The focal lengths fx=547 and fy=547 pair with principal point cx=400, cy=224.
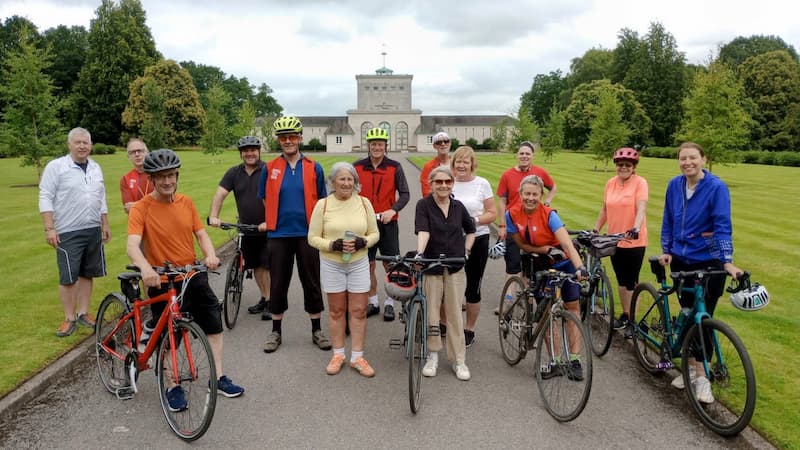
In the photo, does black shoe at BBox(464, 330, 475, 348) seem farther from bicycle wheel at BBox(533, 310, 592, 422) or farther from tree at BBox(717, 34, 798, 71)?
tree at BBox(717, 34, 798, 71)

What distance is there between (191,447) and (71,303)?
340 cm

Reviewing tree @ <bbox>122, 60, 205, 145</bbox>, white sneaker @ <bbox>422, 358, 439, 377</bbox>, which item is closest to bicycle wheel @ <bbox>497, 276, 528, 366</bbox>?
white sneaker @ <bbox>422, 358, 439, 377</bbox>

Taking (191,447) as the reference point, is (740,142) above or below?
above

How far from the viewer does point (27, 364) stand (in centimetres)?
526

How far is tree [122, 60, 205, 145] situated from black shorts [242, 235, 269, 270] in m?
57.4

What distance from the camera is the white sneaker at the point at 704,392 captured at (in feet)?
14.0

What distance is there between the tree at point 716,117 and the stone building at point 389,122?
204 ft

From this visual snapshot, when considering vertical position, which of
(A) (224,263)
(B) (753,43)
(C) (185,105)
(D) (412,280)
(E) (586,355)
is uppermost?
(B) (753,43)

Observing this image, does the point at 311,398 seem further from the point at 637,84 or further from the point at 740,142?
the point at 637,84

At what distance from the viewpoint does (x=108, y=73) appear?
63.6 meters

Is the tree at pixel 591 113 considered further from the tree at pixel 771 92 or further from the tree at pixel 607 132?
the tree at pixel 607 132

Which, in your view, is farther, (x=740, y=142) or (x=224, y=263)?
(x=740, y=142)

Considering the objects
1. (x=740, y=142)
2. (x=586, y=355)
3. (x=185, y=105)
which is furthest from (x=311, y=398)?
Result: (x=185, y=105)

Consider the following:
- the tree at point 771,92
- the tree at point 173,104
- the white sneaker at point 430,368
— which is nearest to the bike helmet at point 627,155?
the white sneaker at point 430,368
